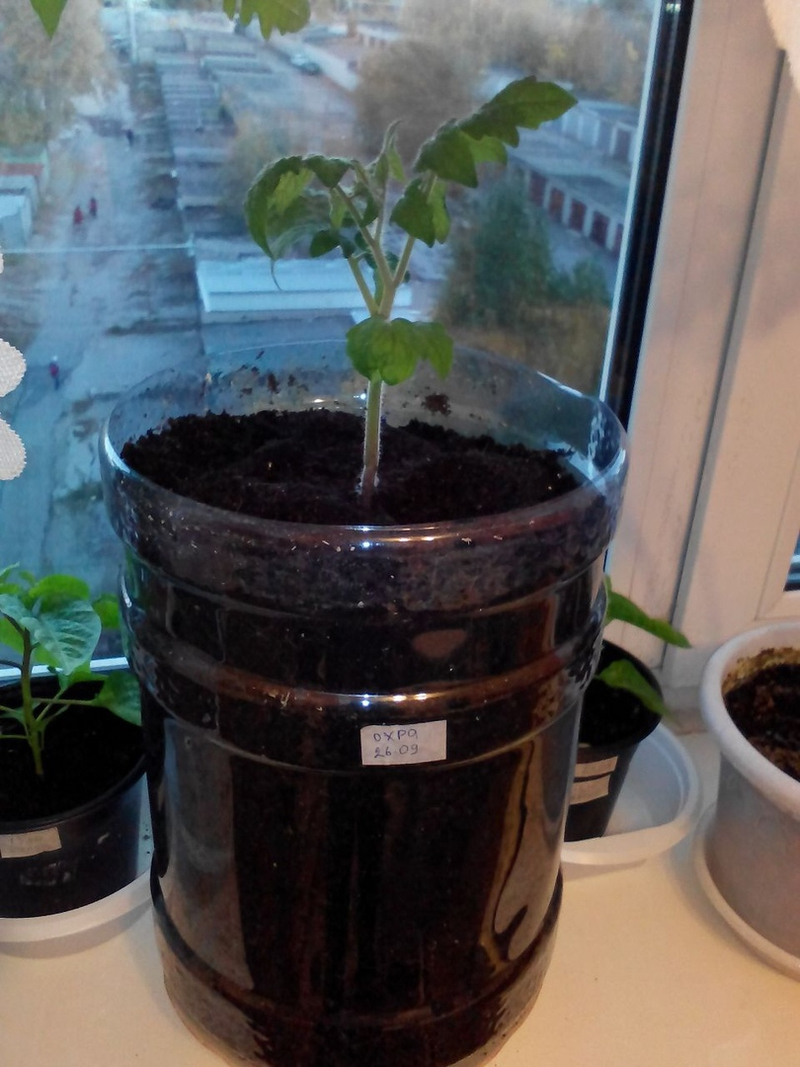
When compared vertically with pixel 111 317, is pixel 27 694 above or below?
below

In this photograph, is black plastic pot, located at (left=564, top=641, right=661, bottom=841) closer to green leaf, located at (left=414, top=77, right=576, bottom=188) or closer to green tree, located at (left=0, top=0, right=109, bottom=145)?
green leaf, located at (left=414, top=77, right=576, bottom=188)

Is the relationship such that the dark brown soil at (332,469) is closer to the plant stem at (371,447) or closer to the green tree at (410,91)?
the plant stem at (371,447)

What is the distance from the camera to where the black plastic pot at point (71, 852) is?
69cm

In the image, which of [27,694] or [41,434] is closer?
[27,694]

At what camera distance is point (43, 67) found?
69 centimetres

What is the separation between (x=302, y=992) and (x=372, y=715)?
0.74 feet

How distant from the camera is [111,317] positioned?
807mm

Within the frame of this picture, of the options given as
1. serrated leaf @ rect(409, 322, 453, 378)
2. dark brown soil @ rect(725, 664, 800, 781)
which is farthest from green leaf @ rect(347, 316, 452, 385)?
dark brown soil @ rect(725, 664, 800, 781)

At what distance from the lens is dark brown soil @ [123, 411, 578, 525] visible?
50cm

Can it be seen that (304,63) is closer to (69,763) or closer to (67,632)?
(67,632)

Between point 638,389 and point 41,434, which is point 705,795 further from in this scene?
point 41,434

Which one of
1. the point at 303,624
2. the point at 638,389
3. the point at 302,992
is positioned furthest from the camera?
the point at 638,389

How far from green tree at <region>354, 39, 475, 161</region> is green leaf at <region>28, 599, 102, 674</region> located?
1.40 ft

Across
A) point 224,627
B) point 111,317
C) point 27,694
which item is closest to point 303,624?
point 224,627
